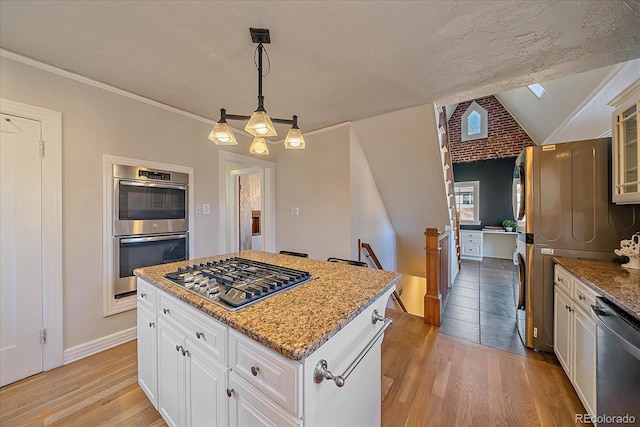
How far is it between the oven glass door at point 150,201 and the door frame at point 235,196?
1.65 ft

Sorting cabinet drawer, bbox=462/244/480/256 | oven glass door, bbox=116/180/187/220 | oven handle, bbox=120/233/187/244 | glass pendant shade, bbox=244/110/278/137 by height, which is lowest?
cabinet drawer, bbox=462/244/480/256

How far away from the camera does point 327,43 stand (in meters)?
1.61

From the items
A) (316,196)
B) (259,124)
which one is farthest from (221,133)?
(316,196)

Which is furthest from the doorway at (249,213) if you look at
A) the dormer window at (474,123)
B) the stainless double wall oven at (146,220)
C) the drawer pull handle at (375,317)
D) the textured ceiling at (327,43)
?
the dormer window at (474,123)

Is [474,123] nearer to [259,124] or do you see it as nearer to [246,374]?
[259,124]

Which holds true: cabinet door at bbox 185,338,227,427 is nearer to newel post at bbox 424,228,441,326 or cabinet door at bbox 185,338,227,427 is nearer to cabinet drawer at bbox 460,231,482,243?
newel post at bbox 424,228,441,326

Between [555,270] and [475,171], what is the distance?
5.08 metres

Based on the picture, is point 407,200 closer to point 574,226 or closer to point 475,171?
point 574,226

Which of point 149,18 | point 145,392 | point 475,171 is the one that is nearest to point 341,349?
point 145,392

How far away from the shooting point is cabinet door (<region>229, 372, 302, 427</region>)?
0.78 meters

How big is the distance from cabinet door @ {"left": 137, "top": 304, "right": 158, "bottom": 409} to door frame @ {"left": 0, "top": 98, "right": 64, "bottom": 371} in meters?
0.99

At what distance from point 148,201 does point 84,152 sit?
63 cm

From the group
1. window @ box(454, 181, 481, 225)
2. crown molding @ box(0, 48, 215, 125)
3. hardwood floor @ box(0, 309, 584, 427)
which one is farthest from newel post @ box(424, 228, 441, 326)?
window @ box(454, 181, 481, 225)

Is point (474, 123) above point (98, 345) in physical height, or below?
above
